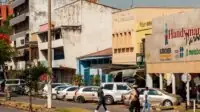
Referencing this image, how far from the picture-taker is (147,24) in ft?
166

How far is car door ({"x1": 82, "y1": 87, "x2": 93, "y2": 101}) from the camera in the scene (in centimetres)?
4694

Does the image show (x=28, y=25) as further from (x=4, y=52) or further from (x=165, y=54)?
(x=165, y=54)

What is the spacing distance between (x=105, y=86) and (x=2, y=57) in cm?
1848

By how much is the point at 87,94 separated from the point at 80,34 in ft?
86.1

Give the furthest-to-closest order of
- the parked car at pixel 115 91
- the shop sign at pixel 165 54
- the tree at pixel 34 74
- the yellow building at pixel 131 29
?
the yellow building at pixel 131 29 → the parked car at pixel 115 91 → the shop sign at pixel 165 54 → the tree at pixel 34 74

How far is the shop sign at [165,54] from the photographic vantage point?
1668 inches

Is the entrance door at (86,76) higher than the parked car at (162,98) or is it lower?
higher

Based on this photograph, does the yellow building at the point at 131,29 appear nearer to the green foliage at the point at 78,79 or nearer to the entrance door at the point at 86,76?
the green foliage at the point at 78,79

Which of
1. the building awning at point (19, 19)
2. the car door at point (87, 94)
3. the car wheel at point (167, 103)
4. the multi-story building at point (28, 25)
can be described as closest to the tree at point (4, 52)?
the car door at point (87, 94)

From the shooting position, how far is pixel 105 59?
63469 mm

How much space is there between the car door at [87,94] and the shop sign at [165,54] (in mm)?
7035

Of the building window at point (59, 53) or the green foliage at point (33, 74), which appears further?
the building window at point (59, 53)

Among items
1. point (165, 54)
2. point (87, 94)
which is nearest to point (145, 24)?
point (165, 54)

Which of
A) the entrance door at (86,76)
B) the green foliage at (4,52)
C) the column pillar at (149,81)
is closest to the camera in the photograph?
the column pillar at (149,81)
